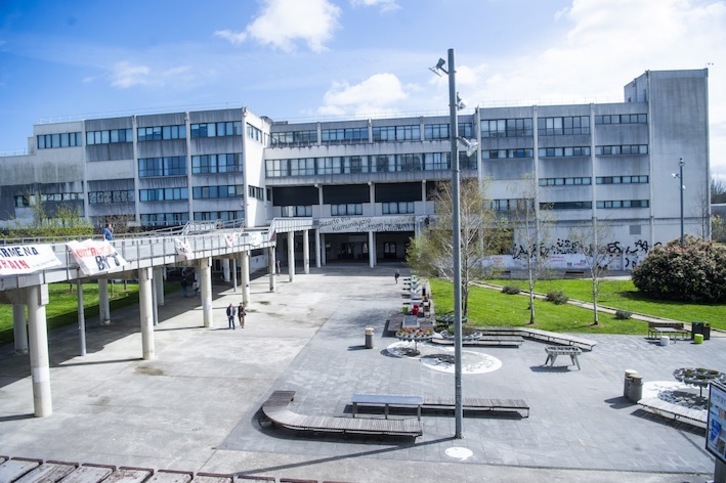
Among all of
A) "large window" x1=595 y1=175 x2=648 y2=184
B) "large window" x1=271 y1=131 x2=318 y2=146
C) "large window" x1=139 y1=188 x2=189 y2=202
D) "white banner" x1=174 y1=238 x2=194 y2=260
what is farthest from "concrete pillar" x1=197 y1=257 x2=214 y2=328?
"large window" x1=595 y1=175 x2=648 y2=184

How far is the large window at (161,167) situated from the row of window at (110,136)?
2.81 metres

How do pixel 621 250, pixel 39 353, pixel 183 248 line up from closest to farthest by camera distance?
pixel 39 353 < pixel 183 248 < pixel 621 250

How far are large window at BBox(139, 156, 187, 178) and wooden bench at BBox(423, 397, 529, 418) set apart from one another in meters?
46.3

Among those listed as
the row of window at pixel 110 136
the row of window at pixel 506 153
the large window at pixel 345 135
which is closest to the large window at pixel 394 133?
the large window at pixel 345 135

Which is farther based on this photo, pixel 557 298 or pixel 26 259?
pixel 557 298

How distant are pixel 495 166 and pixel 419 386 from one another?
4190 cm

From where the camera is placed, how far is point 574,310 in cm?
3028

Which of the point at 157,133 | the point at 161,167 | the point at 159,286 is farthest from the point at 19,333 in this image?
the point at 157,133

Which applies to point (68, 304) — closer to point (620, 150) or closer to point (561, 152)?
point (561, 152)

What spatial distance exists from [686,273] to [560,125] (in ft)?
85.1

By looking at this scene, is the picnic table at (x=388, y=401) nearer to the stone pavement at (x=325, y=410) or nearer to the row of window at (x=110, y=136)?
the stone pavement at (x=325, y=410)

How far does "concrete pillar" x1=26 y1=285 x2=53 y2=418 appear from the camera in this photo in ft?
49.5

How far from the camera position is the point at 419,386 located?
679 inches

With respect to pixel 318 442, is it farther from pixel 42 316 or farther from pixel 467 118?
pixel 467 118
